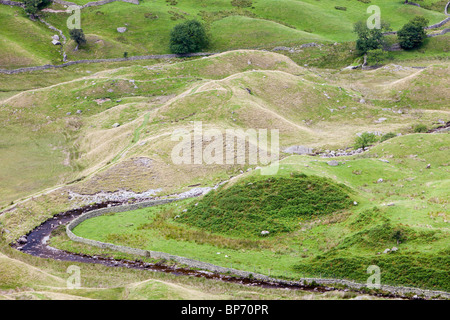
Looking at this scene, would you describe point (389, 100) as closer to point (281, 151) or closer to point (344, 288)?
point (281, 151)

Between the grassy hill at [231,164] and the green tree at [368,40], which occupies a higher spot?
the green tree at [368,40]

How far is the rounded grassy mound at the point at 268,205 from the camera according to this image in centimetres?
4834

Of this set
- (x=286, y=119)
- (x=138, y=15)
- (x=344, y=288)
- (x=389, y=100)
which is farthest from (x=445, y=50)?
(x=344, y=288)

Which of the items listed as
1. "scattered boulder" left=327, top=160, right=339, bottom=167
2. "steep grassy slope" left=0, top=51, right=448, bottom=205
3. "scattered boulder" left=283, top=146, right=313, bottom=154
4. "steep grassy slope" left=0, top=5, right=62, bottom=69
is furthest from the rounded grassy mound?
"steep grassy slope" left=0, top=5, right=62, bottom=69

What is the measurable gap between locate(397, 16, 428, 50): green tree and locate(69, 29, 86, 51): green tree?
3580 inches

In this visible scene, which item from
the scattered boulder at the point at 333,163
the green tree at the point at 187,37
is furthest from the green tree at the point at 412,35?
the scattered boulder at the point at 333,163

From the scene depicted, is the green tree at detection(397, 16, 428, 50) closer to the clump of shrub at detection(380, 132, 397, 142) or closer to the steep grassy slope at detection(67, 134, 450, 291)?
the clump of shrub at detection(380, 132, 397, 142)

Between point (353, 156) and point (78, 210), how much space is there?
3746 cm

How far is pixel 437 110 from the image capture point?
88.1m

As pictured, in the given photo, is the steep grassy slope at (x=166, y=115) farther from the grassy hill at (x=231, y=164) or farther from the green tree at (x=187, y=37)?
the green tree at (x=187, y=37)

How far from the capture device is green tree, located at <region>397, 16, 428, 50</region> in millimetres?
129125

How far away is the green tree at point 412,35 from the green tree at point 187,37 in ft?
186

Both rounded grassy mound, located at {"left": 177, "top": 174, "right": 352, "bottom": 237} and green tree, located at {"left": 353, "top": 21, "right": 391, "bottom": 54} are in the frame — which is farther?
green tree, located at {"left": 353, "top": 21, "right": 391, "bottom": 54}

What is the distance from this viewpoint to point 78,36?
13212 centimetres
